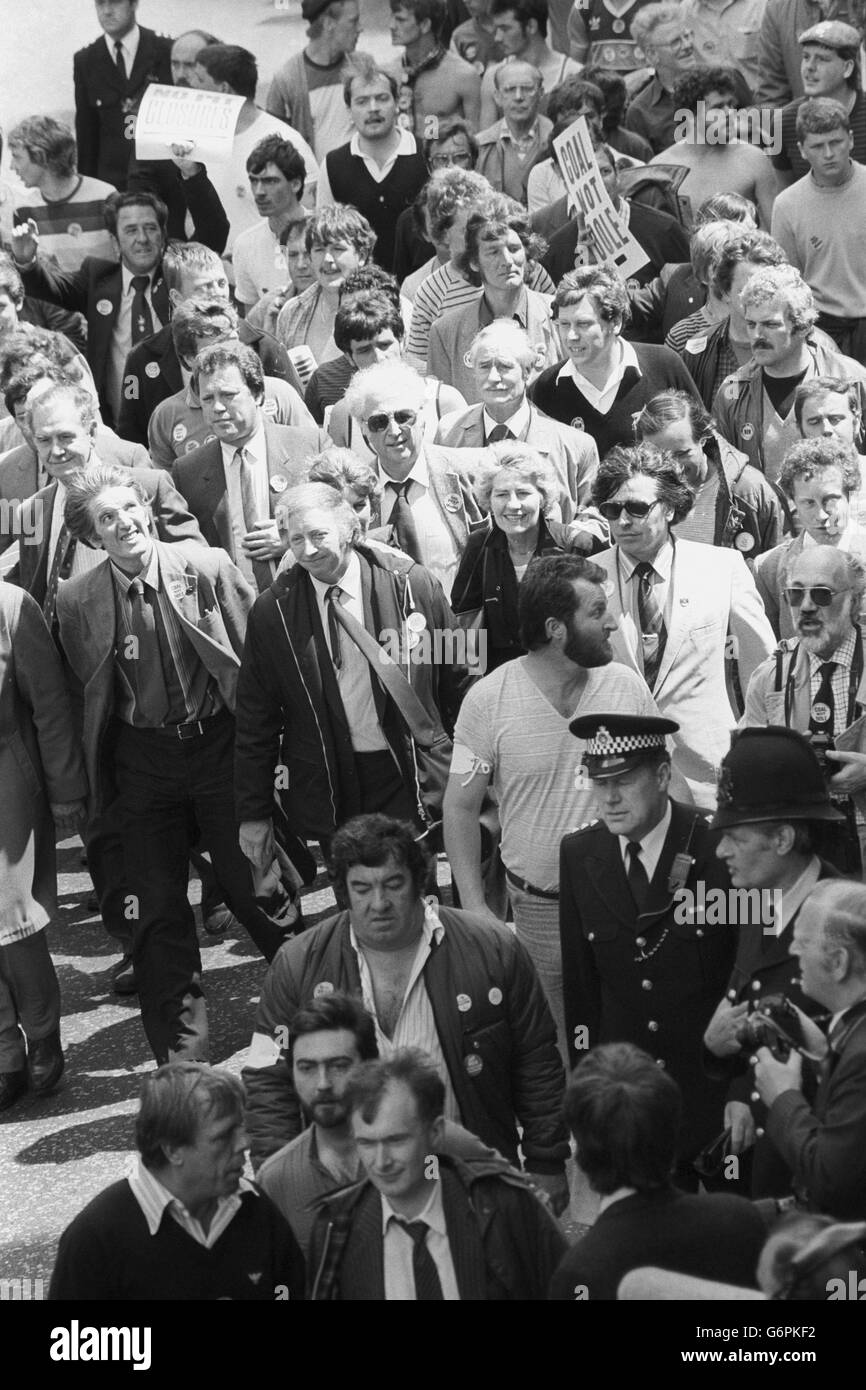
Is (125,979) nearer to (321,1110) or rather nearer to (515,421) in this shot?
(515,421)

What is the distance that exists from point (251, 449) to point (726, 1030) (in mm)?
3940

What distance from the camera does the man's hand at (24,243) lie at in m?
11.0

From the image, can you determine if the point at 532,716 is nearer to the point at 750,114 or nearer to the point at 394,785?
the point at 394,785

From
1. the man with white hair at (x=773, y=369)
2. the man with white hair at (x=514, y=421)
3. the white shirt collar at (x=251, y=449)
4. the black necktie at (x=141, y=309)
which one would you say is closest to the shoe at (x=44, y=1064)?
the white shirt collar at (x=251, y=449)

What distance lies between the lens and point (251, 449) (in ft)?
27.5

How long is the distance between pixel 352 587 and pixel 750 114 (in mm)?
4354

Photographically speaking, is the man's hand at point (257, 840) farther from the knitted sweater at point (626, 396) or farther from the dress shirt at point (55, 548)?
the knitted sweater at point (626, 396)

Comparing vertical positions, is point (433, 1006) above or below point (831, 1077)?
below

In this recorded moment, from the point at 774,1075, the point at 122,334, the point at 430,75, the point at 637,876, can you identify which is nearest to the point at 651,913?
the point at 637,876

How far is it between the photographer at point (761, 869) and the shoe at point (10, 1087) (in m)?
2.96

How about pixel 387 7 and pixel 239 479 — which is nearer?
→ pixel 239 479

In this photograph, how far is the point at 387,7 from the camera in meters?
14.2

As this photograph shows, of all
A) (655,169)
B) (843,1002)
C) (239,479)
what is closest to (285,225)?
(655,169)

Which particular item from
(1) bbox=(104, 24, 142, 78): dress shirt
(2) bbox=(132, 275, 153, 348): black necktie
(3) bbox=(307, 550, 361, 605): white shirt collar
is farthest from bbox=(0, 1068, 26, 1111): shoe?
(1) bbox=(104, 24, 142, 78): dress shirt
